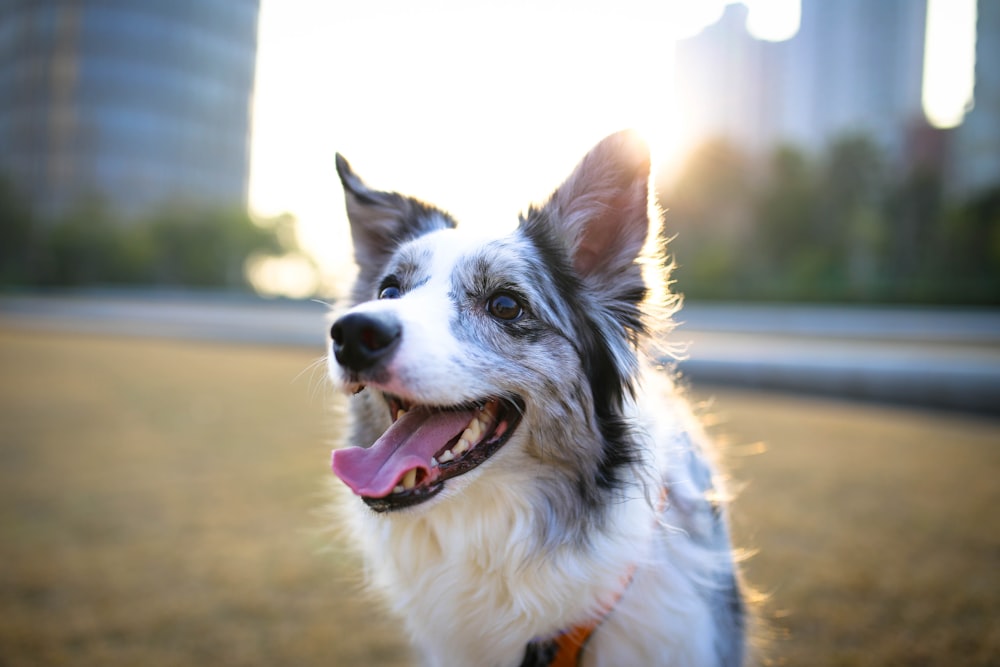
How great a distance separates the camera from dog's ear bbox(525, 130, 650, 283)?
252 centimetres

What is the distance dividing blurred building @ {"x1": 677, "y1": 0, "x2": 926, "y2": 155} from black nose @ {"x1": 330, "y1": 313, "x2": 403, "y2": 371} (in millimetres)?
60806

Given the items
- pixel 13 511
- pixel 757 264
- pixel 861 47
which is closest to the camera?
pixel 13 511

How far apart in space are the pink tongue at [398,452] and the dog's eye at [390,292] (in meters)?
0.53

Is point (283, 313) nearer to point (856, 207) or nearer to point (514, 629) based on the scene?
point (514, 629)

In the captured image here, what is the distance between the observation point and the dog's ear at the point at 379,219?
3070 millimetres

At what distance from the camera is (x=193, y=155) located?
271ft

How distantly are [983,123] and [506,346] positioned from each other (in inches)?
2364

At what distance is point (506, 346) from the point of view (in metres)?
2.46

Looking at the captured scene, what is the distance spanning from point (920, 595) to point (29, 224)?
68.4 meters

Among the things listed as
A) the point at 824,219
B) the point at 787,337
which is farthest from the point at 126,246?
the point at 787,337

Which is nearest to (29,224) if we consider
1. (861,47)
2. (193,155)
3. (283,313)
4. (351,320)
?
(193,155)

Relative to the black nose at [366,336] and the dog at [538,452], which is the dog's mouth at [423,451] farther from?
the black nose at [366,336]

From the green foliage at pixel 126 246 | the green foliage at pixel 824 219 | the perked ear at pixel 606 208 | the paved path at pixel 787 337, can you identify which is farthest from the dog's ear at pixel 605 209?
the green foliage at pixel 126 246

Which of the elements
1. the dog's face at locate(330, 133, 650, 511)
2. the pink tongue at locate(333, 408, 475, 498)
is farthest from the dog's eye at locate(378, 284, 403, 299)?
the pink tongue at locate(333, 408, 475, 498)
